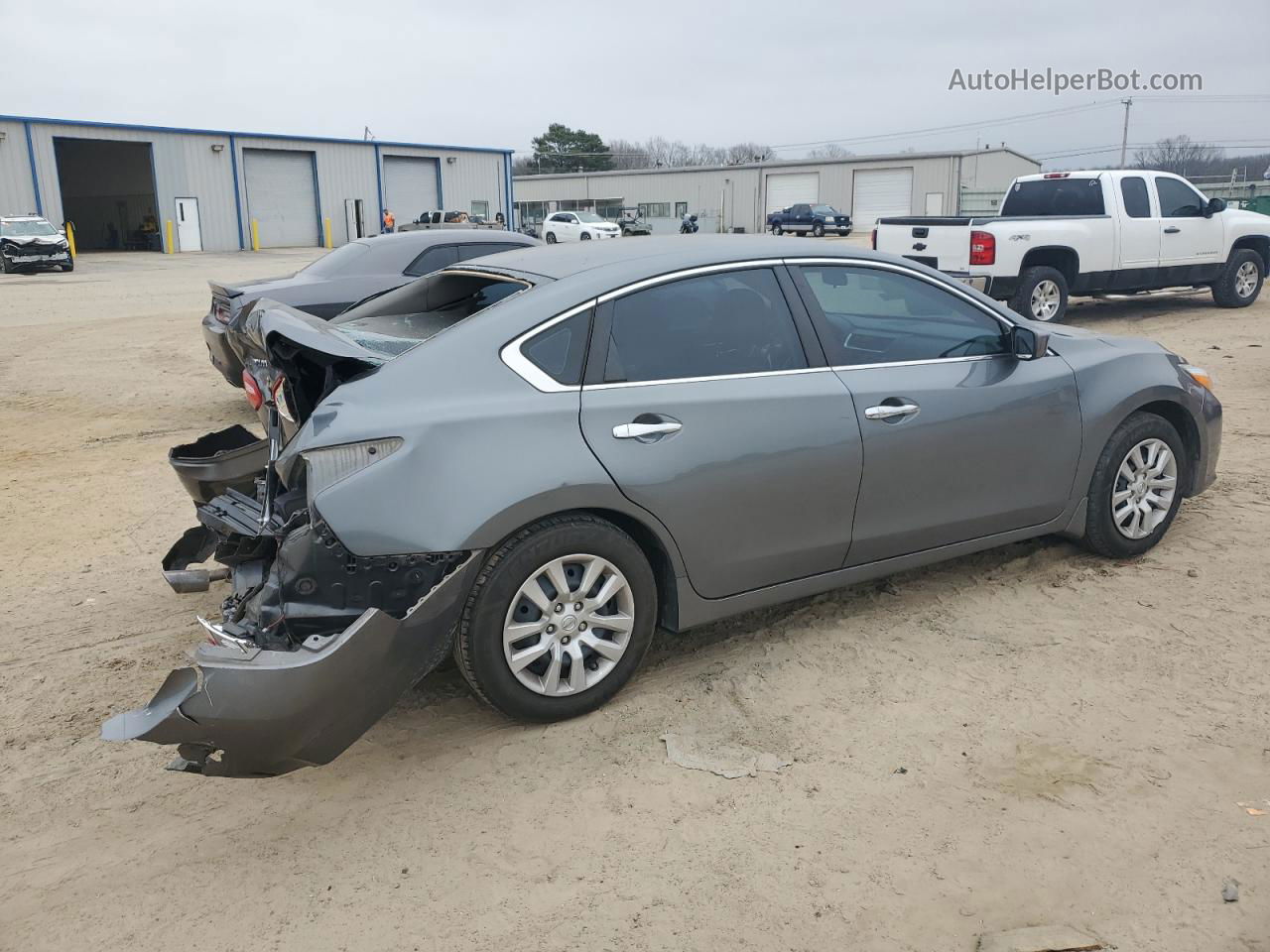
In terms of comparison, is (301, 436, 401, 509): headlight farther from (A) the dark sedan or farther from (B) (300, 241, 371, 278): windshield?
(B) (300, 241, 371, 278): windshield

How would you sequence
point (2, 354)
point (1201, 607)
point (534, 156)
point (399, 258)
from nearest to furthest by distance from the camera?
1. point (1201, 607)
2. point (399, 258)
3. point (2, 354)
4. point (534, 156)

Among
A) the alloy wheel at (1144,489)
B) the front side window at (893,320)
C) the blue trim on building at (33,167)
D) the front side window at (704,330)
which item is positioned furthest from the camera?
the blue trim on building at (33,167)

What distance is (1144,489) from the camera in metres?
5.07

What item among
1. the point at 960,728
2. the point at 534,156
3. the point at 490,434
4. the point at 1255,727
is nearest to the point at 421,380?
the point at 490,434

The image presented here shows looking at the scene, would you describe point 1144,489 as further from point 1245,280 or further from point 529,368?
point 1245,280

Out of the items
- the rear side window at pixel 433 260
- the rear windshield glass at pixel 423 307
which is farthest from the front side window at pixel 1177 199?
the rear windshield glass at pixel 423 307

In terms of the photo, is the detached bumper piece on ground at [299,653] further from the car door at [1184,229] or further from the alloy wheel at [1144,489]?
the car door at [1184,229]

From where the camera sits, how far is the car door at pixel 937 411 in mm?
4199

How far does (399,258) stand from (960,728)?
23.0 feet

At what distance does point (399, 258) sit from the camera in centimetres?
917

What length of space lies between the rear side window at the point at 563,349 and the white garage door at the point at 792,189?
190 feet

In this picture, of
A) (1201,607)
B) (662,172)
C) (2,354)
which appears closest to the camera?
(1201,607)

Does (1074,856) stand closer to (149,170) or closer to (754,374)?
(754,374)

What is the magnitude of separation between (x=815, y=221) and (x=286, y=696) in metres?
44.1
